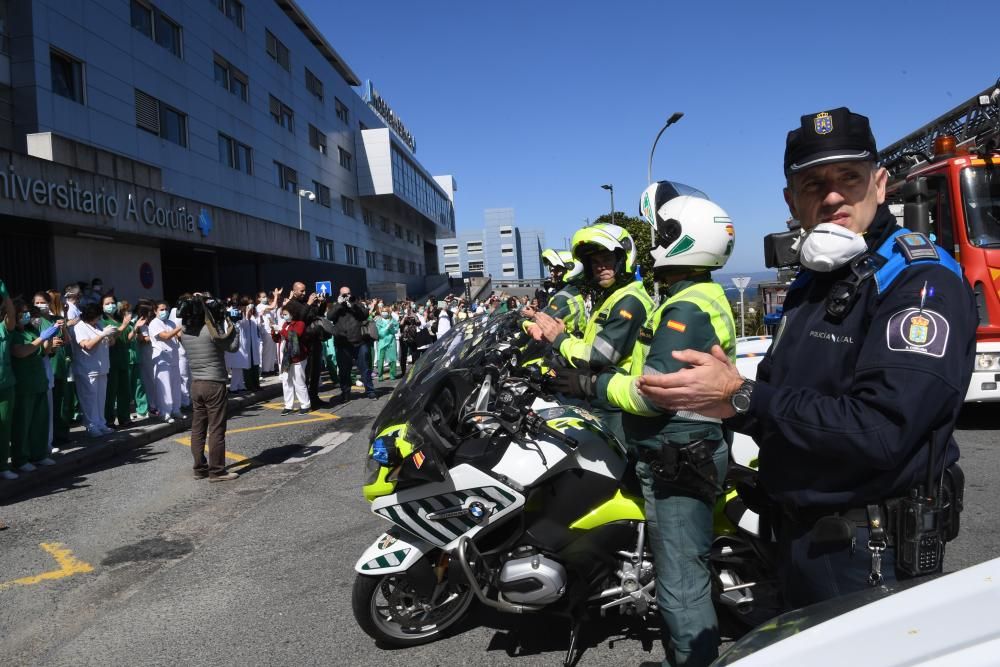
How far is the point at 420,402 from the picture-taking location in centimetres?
306

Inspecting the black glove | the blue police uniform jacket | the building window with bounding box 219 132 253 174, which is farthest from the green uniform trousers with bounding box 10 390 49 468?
the building window with bounding box 219 132 253 174

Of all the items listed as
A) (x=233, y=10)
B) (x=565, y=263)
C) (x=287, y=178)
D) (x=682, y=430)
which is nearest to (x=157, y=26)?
(x=233, y=10)

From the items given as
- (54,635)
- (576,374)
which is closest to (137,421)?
(54,635)

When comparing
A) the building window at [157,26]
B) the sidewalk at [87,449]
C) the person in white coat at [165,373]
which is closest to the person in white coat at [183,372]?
the person in white coat at [165,373]

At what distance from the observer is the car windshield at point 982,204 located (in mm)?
6906

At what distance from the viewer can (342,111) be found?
4159cm

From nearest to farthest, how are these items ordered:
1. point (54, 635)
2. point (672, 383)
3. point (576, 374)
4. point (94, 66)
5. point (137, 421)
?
point (672, 383)
point (576, 374)
point (54, 635)
point (137, 421)
point (94, 66)

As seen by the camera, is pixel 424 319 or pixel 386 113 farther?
pixel 386 113

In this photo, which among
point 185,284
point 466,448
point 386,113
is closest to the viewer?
point 466,448

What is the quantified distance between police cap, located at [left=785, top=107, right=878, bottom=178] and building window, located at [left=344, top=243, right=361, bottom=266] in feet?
128

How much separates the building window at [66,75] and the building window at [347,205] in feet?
73.0

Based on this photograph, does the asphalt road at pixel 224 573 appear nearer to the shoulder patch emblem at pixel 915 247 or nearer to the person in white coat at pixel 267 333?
the shoulder patch emblem at pixel 915 247

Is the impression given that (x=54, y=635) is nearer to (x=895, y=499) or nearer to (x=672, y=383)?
(x=672, y=383)

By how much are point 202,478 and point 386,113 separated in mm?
51841
